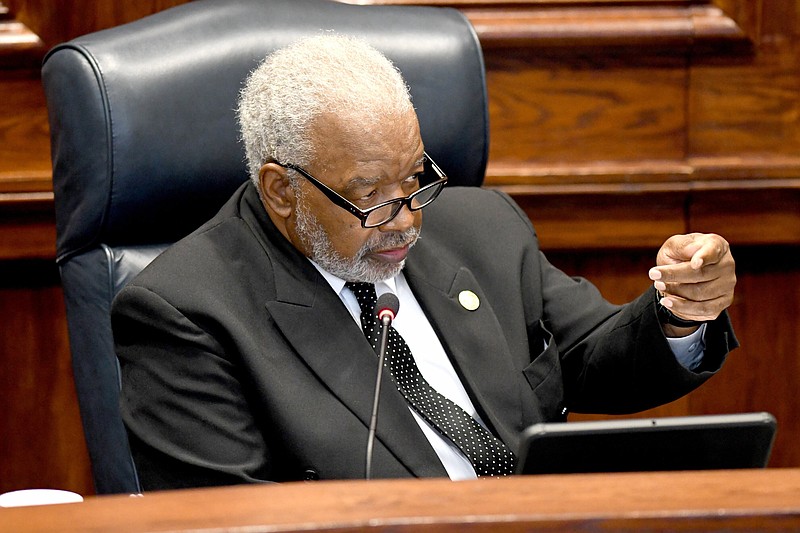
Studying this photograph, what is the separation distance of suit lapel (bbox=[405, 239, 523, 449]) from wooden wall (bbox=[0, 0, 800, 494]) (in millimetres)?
607

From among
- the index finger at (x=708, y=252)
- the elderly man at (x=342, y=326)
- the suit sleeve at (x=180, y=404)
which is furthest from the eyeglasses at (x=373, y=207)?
the index finger at (x=708, y=252)

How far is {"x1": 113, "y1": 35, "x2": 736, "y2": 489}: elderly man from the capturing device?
151 cm

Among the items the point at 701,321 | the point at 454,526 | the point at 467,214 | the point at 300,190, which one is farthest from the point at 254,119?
the point at 454,526

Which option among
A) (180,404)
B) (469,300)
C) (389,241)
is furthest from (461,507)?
(469,300)

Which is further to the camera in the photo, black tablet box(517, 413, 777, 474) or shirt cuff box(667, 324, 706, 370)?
shirt cuff box(667, 324, 706, 370)

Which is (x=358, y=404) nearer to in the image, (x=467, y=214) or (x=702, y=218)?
(x=467, y=214)

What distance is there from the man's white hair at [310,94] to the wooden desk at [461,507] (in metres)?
0.84

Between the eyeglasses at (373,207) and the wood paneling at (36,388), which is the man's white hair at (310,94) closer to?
the eyeglasses at (373,207)

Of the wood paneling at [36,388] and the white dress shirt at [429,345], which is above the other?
the white dress shirt at [429,345]

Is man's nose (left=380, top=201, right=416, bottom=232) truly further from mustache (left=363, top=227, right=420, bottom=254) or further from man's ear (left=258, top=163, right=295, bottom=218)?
man's ear (left=258, top=163, right=295, bottom=218)

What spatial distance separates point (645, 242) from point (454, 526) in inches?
68.7

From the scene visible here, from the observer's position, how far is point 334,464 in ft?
4.98

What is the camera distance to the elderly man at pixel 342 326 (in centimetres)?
151

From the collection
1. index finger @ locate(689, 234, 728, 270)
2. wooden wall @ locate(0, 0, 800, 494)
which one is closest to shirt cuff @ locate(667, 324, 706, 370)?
index finger @ locate(689, 234, 728, 270)
